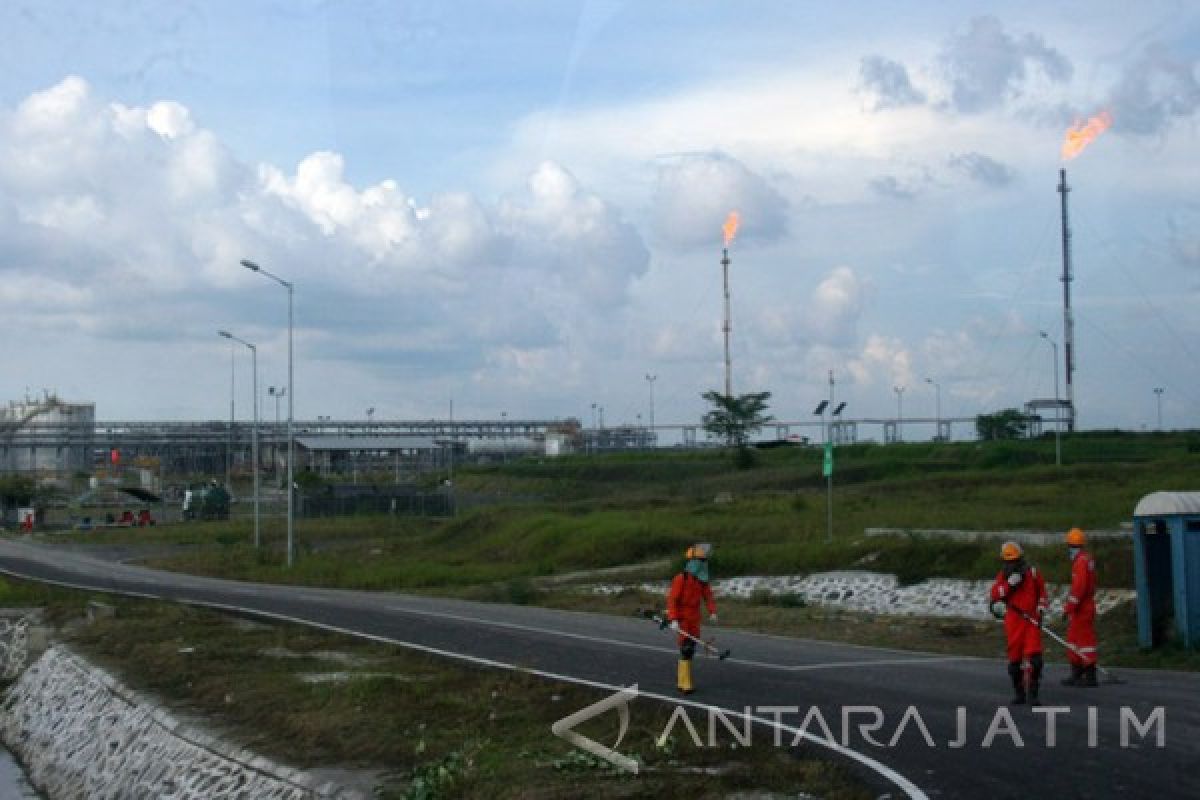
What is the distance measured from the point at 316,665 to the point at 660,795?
1171 cm

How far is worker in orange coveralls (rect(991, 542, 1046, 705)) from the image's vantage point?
14.5 m

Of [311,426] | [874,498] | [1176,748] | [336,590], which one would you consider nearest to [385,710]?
[1176,748]

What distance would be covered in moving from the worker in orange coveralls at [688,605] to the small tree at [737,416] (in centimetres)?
7713

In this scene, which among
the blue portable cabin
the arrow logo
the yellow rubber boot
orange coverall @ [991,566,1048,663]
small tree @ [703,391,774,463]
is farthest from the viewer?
small tree @ [703,391,774,463]

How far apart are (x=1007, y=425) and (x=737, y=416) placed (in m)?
20.3

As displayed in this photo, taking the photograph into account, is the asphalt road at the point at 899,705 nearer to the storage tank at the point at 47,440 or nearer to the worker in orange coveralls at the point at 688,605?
the worker in orange coveralls at the point at 688,605

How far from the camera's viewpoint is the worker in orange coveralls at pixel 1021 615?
14469mm

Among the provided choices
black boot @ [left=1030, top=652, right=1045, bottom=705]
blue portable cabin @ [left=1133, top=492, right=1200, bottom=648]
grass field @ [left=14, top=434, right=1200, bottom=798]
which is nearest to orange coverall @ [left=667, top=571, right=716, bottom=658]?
grass field @ [left=14, top=434, right=1200, bottom=798]

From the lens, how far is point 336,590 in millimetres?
42281

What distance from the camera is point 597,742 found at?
1374 centimetres

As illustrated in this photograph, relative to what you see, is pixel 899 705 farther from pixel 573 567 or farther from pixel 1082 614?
pixel 573 567

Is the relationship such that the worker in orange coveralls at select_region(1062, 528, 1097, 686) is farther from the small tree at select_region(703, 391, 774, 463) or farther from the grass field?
the small tree at select_region(703, 391, 774, 463)

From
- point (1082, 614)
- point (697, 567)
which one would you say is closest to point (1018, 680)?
point (1082, 614)

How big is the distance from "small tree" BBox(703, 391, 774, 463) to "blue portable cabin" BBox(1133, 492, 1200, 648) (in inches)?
2872
